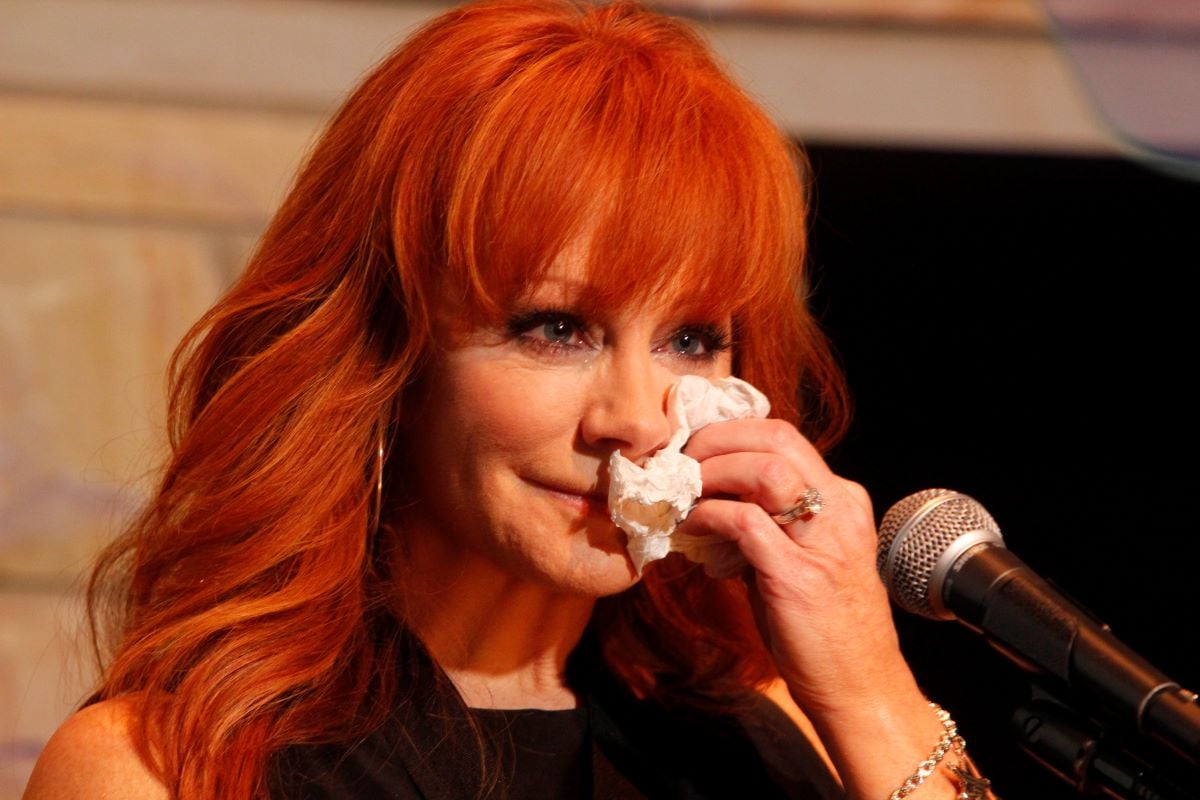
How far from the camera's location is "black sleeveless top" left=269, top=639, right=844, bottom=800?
1408 mm

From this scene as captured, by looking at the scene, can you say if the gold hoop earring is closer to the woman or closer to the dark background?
the woman

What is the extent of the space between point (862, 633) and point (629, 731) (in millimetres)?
350

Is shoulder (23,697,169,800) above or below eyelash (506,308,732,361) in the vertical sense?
below

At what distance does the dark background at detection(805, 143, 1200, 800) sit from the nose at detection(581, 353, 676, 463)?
101 centimetres

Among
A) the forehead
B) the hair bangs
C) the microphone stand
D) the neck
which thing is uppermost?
the hair bangs

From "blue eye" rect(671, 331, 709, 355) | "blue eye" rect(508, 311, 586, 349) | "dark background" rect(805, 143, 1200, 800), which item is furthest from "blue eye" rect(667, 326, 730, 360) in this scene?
"dark background" rect(805, 143, 1200, 800)

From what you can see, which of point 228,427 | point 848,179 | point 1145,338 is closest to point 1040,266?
point 1145,338

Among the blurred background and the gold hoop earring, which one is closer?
the gold hoop earring

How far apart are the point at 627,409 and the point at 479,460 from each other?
6.6 inches

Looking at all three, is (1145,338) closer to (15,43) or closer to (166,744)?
(166,744)

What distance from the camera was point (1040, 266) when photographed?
231cm

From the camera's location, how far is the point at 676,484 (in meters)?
1.32

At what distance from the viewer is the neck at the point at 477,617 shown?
4.96 ft

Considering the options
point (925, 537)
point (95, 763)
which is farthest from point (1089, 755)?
point (95, 763)
